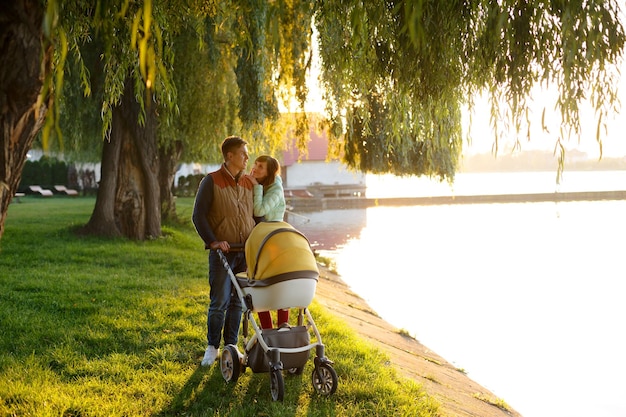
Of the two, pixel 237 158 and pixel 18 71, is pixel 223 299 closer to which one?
pixel 237 158

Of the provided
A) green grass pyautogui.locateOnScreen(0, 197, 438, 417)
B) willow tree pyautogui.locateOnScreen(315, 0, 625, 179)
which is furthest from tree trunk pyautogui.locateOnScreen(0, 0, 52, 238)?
green grass pyautogui.locateOnScreen(0, 197, 438, 417)

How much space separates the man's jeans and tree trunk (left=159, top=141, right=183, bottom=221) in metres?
14.2

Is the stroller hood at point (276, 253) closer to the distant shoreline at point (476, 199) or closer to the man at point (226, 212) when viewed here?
the man at point (226, 212)

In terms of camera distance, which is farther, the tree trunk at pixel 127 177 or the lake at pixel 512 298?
the tree trunk at pixel 127 177

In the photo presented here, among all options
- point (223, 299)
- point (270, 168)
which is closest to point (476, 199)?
point (223, 299)

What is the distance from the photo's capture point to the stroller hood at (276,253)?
477 centimetres

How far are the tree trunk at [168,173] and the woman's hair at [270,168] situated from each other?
14.6 meters

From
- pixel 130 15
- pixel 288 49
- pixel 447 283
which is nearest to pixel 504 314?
pixel 447 283

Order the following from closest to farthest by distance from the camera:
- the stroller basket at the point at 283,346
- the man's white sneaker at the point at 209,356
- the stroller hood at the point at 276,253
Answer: the stroller hood at the point at 276,253 < the stroller basket at the point at 283,346 < the man's white sneaker at the point at 209,356

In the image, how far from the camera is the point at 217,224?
5539 millimetres

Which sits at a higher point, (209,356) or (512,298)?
(209,356)

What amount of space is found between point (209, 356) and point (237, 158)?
5.89 feet

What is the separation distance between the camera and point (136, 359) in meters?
6.05

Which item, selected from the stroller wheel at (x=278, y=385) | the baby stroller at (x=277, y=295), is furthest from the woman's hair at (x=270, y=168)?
the stroller wheel at (x=278, y=385)
